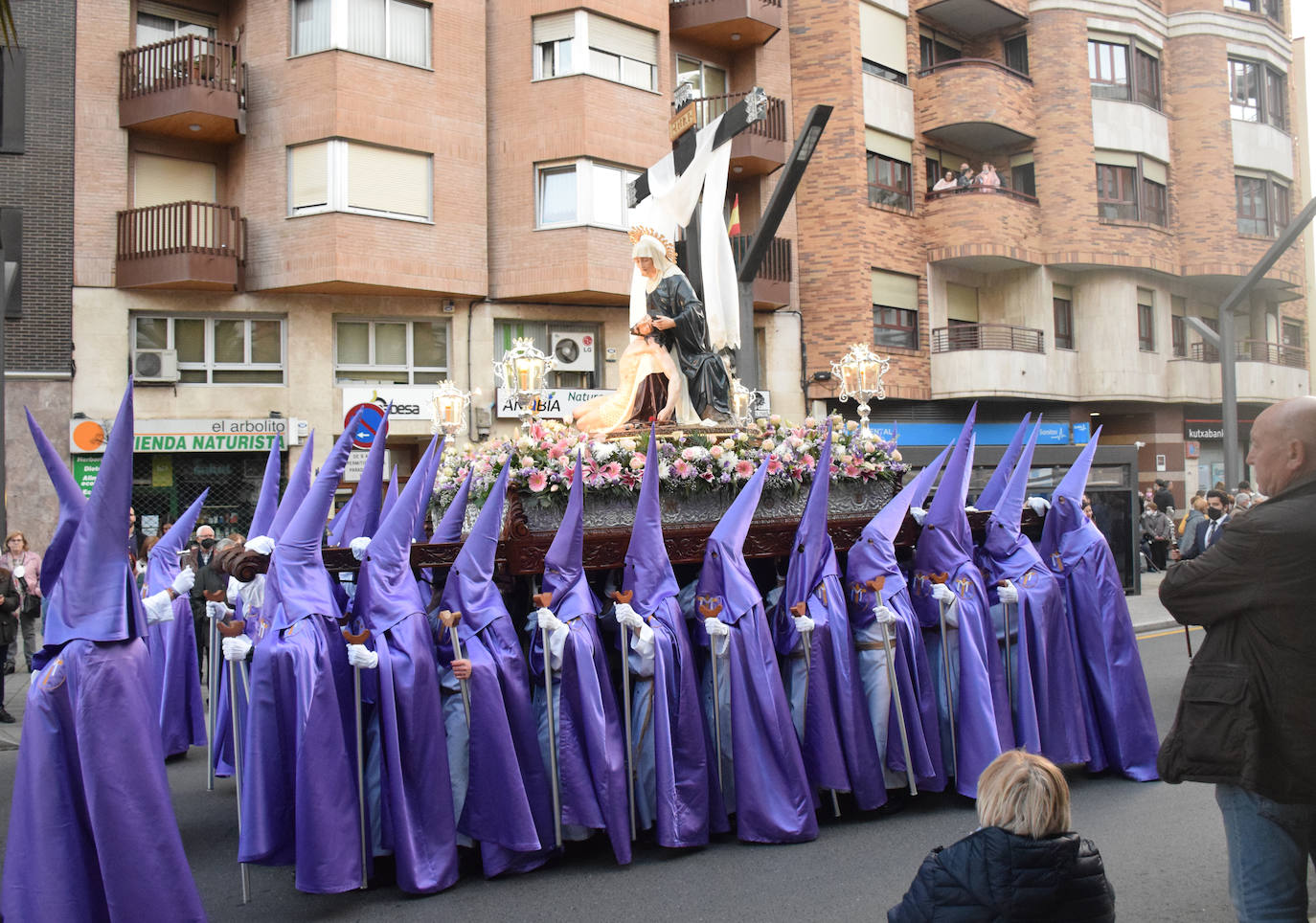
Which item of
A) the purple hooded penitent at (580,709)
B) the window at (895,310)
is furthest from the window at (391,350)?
the purple hooded penitent at (580,709)

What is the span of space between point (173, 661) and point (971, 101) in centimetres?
2250

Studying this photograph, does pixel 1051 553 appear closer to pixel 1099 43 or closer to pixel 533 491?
pixel 533 491

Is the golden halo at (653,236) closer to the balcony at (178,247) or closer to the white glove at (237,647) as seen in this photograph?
the white glove at (237,647)

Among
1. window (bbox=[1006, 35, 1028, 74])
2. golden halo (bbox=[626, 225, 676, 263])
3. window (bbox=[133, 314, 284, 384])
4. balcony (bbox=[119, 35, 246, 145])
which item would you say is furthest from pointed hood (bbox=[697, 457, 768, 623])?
window (bbox=[1006, 35, 1028, 74])

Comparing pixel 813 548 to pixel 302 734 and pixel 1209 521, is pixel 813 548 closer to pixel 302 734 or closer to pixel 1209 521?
pixel 302 734

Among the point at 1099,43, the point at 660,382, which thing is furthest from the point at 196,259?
the point at 1099,43

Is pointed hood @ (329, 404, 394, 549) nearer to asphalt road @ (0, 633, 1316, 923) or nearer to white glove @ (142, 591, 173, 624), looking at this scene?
white glove @ (142, 591, 173, 624)

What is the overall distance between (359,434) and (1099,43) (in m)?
23.9

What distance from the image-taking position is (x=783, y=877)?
5629 millimetres

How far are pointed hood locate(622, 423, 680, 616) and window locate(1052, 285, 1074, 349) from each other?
23355 millimetres

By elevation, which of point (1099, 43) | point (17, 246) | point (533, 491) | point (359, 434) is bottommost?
point (533, 491)

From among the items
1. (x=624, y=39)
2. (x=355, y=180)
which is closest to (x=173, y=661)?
(x=355, y=180)

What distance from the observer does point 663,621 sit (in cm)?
624

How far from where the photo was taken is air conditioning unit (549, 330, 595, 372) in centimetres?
2083
